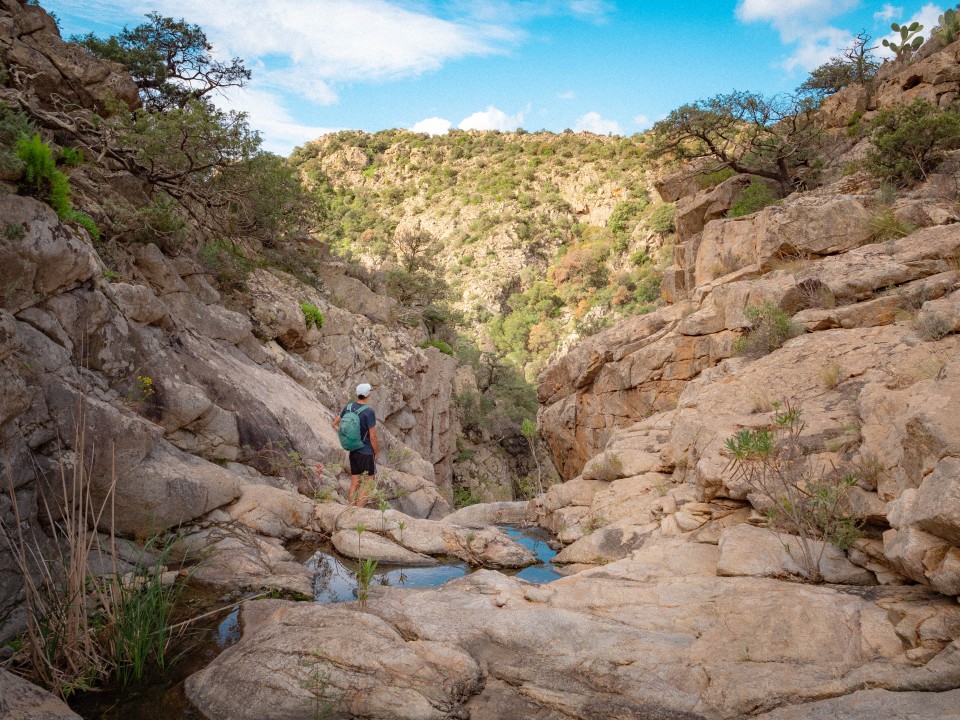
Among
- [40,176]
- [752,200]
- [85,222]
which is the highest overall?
[752,200]

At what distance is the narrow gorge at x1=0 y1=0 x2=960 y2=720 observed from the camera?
3.43m

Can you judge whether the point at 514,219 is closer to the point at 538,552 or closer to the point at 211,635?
the point at 538,552

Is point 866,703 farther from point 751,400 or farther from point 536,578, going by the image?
point 751,400

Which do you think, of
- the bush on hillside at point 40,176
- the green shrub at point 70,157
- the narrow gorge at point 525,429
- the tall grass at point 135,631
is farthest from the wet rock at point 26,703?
the green shrub at point 70,157

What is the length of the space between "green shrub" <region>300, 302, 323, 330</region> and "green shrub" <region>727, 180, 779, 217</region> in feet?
37.8

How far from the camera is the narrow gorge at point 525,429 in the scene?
11.3 feet

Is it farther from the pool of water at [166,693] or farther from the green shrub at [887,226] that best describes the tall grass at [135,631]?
the green shrub at [887,226]

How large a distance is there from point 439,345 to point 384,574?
15358mm

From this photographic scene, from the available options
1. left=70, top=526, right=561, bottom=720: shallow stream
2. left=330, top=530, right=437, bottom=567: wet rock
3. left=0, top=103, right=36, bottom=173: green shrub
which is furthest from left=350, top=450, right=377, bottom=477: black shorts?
left=0, top=103, right=36, bottom=173: green shrub

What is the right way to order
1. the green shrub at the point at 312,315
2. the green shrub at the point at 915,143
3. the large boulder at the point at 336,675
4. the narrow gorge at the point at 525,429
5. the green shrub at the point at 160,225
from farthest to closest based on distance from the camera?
the green shrub at the point at 312,315 < the green shrub at the point at 915,143 < the green shrub at the point at 160,225 < the narrow gorge at the point at 525,429 < the large boulder at the point at 336,675

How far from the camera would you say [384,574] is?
247 inches

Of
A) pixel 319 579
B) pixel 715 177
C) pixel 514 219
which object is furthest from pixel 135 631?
pixel 514 219

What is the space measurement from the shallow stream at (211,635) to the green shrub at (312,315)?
836 cm

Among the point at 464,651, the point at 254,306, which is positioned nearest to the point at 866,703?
the point at 464,651
